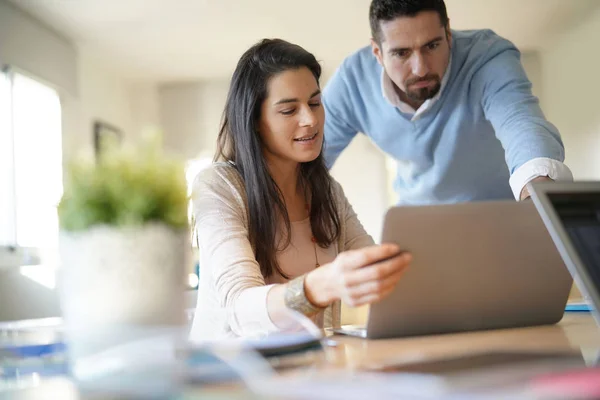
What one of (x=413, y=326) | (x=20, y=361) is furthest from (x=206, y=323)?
(x=20, y=361)

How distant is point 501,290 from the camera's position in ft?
3.59

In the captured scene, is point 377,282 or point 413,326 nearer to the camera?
point 377,282

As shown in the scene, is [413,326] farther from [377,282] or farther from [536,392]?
[536,392]

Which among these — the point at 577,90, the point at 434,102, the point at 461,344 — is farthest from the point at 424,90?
the point at 577,90

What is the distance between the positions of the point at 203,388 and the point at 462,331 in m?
0.55

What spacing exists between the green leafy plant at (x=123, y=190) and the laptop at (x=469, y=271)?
306 mm

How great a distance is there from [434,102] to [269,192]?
0.80m

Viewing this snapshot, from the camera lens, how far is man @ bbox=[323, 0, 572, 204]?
2080 millimetres

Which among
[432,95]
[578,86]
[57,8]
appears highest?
[57,8]

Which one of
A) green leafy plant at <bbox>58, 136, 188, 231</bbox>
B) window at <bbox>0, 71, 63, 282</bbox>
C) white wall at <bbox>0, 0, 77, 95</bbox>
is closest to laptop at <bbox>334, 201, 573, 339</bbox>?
green leafy plant at <bbox>58, 136, 188, 231</bbox>

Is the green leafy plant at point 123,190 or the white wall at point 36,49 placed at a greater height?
the white wall at point 36,49

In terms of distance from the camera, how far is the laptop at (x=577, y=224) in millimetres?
A: 907

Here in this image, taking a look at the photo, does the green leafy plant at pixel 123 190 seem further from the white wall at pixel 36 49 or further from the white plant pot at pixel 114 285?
the white wall at pixel 36 49

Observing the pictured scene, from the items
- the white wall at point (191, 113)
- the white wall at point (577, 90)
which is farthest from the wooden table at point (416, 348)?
the white wall at point (191, 113)
